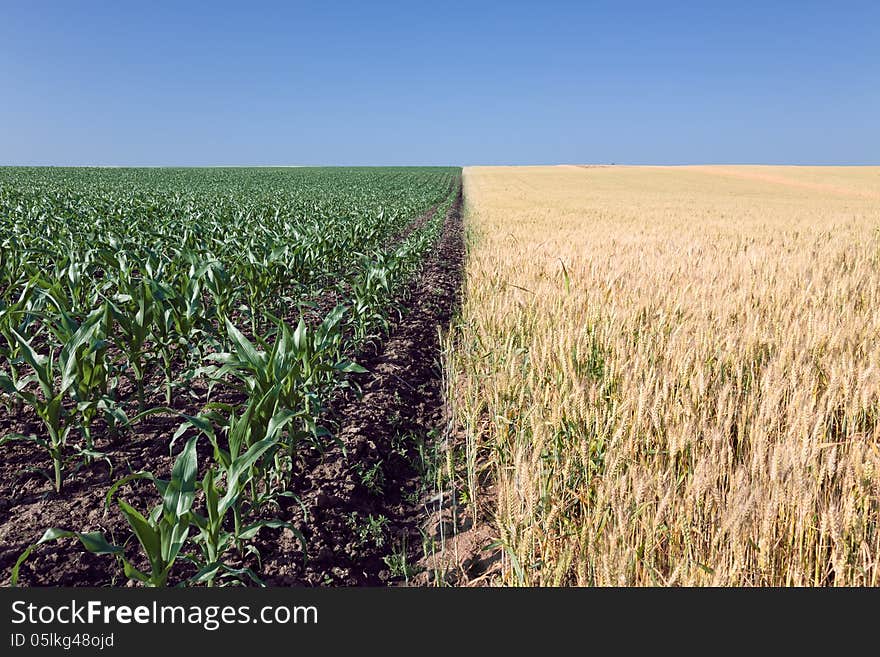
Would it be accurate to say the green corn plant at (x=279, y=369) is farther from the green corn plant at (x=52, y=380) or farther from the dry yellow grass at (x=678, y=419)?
the dry yellow grass at (x=678, y=419)

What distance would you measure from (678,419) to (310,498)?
1811 mm

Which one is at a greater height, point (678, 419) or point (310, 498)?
point (678, 419)

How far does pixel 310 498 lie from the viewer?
8.79ft

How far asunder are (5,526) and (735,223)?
13.5 metres

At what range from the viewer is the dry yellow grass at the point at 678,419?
1.79 m

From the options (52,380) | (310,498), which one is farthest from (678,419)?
(52,380)

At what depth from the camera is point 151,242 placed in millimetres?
7367

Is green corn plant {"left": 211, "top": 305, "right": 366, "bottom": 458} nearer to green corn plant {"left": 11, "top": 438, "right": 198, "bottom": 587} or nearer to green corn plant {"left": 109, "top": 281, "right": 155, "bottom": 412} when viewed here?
green corn plant {"left": 11, "top": 438, "right": 198, "bottom": 587}

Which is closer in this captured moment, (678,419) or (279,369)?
(678,419)

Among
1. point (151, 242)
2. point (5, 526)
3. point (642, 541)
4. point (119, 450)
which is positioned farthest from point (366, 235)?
point (642, 541)

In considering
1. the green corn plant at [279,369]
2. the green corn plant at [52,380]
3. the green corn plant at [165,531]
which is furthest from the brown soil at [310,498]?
the green corn plant at [165,531]

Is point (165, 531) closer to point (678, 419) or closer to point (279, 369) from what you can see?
point (279, 369)

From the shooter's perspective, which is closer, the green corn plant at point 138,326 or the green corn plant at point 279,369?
the green corn plant at point 279,369

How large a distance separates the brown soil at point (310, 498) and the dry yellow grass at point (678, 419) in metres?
0.42
